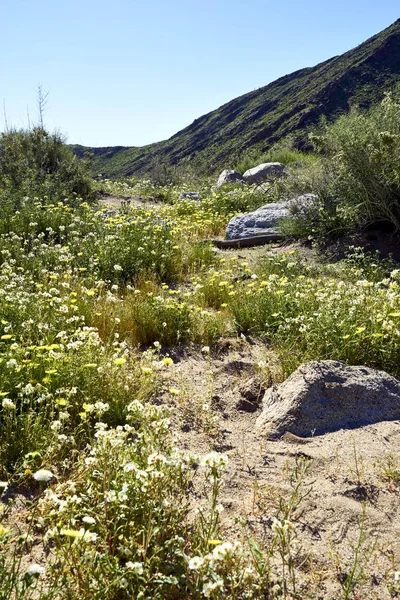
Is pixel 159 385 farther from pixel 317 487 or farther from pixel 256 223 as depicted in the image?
pixel 256 223

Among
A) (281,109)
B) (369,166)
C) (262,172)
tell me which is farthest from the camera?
(281,109)

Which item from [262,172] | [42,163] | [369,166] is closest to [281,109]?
[262,172]

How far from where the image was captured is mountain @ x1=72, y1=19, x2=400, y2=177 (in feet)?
118

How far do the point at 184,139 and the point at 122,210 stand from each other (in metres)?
50.4

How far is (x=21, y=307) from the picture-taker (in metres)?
4.05

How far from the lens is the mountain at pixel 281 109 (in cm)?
3606

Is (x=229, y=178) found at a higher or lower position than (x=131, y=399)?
higher

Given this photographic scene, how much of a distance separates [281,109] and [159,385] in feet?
148

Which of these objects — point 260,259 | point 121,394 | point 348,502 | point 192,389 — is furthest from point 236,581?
point 260,259

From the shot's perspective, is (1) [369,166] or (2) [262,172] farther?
(2) [262,172]

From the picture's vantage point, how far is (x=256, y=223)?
364 inches

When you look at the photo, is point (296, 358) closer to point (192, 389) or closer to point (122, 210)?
point (192, 389)

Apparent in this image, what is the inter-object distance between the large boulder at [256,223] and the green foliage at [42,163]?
3740 millimetres

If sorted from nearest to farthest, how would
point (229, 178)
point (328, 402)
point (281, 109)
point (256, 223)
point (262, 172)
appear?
point (328, 402), point (256, 223), point (262, 172), point (229, 178), point (281, 109)
